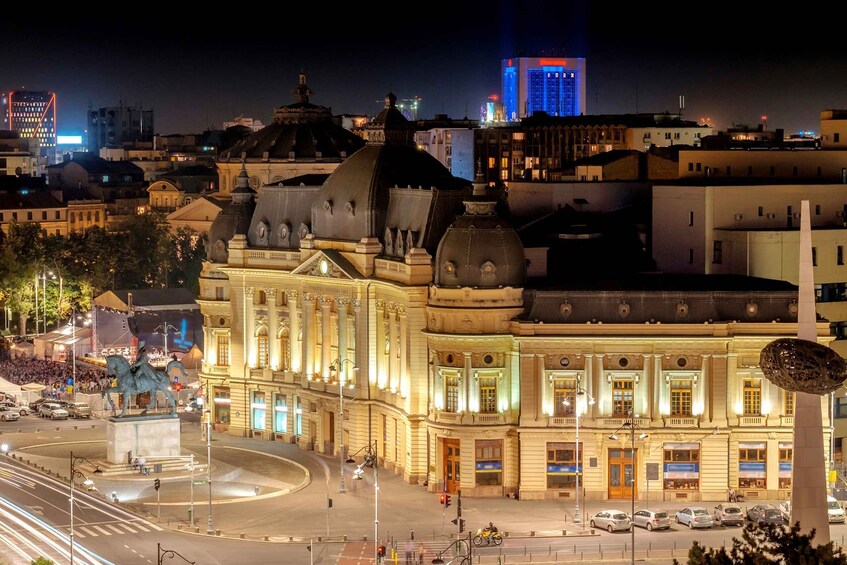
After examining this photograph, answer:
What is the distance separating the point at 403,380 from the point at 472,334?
1133 centimetres

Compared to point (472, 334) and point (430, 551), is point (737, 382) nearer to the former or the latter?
point (472, 334)

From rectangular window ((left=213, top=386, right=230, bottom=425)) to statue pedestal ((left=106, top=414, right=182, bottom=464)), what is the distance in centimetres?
2242

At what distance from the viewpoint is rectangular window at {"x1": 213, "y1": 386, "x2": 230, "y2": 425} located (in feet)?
638

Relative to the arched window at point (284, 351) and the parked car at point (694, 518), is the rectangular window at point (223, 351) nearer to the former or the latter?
the arched window at point (284, 351)

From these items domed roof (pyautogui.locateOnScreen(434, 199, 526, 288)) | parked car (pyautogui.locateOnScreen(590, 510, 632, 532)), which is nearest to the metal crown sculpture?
parked car (pyautogui.locateOnScreen(590, 510, 632, 532))

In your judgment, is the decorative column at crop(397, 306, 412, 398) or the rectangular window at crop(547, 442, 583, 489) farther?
the decorative column at crop(397, 306, 412, 398)

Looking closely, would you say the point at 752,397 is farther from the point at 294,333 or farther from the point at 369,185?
the point at 294,333

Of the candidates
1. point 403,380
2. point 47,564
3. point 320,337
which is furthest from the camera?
point 320,337

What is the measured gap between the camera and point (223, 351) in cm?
19538

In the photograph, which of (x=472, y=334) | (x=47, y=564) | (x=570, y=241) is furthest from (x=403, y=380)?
(x=47, y=564)

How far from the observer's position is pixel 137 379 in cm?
16875

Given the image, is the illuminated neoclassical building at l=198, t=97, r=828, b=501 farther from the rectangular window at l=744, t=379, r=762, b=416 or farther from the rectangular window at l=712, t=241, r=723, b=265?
the rectangular window at l=712, t=241, r=723, b=265

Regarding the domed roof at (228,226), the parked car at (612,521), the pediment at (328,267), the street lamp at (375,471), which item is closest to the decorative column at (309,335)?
the pediment at (328,267)

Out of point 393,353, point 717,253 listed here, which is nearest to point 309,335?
point 393,353
